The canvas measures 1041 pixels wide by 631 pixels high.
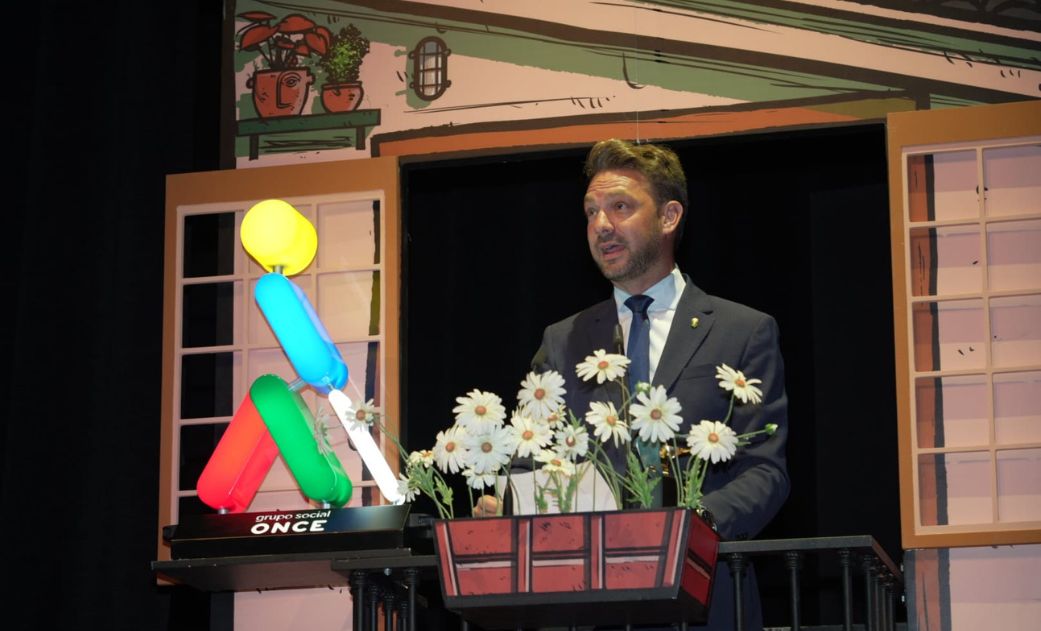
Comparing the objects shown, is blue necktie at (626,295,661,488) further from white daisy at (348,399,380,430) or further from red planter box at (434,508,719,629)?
red planter box at (434,508,719,629)

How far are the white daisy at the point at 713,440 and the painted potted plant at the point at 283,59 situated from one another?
299 centimetres

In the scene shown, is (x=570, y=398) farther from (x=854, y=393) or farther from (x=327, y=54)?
(x=854, y=393)

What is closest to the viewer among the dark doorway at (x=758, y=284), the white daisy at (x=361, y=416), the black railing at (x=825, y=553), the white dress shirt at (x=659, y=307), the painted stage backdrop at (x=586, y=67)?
the black railing at (x=825, y=553)

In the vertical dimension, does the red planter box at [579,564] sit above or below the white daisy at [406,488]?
below

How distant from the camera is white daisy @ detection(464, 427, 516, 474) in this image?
7.54 ft

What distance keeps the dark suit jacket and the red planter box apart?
0.61 m

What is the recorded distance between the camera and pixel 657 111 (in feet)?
15.0

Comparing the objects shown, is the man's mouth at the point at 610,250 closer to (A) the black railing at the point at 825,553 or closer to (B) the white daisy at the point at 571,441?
(A) the black railing at the point at 825,553

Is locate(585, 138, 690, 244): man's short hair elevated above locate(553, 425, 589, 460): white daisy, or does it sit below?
above

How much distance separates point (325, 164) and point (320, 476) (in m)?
1.24

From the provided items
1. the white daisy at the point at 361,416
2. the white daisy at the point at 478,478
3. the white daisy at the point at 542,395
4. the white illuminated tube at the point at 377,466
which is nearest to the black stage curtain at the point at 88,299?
the white illuminated tube at the point at 377,466

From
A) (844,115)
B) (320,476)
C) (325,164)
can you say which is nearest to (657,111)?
(844,115)

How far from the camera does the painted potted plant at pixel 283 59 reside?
4.95 m

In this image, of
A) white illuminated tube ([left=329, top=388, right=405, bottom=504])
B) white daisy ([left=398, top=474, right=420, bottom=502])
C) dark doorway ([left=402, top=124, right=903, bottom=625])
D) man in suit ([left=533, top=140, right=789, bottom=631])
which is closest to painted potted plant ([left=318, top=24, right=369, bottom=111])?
dark doorway ([left=402, top=124, right=903, bottom=625])
